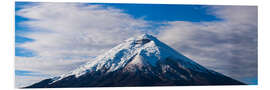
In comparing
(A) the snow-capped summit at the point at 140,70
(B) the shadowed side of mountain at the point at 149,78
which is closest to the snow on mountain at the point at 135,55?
(A) the snow-capped summit at the point at 140,70

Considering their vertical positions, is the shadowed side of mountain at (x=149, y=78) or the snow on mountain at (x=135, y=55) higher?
the snow on mountain at (x=135, y=55)

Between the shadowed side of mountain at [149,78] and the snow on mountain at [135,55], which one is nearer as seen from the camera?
the shadowed side of mountain at [149,78]

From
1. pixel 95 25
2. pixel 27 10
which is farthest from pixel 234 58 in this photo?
pixel 27 10

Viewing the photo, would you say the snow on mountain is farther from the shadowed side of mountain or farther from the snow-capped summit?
the shadowed side of mountain

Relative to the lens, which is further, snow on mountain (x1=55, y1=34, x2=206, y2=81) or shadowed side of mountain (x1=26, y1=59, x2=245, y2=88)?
snow on mountain (x1=55, y1=34, x2=206, y2=81)

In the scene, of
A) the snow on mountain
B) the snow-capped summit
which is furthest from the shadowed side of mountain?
the snow on mountain

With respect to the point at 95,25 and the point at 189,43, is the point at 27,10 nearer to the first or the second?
the point at 95,25

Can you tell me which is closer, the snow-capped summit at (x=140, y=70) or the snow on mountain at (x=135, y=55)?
Answer: the snow-capped summit at (x=140, y=70)

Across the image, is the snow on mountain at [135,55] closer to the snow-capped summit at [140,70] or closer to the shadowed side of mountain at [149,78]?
the snow-capped summit at [140,70]

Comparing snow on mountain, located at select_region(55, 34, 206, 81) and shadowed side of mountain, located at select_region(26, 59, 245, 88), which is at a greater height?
snow on mountain, located at select_region(55, 34, 206, 81)
